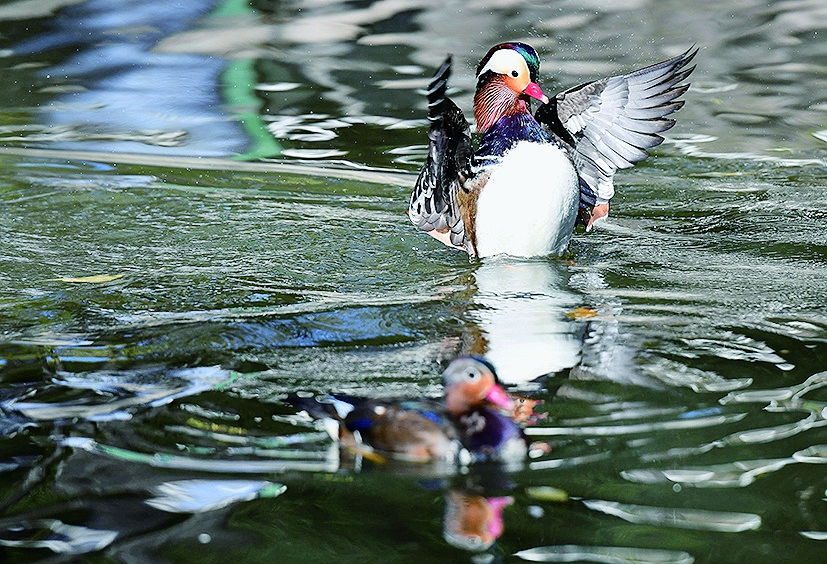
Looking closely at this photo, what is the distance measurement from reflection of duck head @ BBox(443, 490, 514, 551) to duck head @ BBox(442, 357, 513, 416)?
0.37 metres

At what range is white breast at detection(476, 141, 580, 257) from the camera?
5.28 m

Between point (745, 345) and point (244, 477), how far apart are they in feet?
6.62

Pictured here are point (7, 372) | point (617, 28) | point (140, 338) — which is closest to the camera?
point (7, 372)

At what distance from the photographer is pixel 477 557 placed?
2717 mm

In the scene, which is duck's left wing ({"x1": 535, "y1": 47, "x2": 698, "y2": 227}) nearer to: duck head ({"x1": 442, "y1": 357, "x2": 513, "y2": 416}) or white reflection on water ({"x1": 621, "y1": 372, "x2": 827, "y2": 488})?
white reflection on water ({"x1": 621, "y1": 372, "x2": 827, "y2": 488})

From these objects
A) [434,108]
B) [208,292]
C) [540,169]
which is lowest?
[208,292]

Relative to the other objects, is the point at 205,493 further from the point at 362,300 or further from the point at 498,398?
the point at 362,300

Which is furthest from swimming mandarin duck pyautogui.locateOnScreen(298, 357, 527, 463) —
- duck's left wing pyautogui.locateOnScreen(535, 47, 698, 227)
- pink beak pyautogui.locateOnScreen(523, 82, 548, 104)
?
duck's left wing pyautogui.locateOnScreen(535, 47, 698, 227)

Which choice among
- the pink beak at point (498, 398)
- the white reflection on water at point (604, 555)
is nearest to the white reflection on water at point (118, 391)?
the pink beak at point (498, 398)

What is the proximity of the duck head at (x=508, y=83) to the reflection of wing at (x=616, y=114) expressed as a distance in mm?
295

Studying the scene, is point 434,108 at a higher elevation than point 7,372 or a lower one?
higher

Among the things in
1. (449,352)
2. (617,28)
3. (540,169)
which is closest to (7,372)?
(449,352)

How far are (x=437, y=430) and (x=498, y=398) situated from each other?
0.26 metres

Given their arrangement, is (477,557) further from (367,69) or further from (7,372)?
(367,69)
